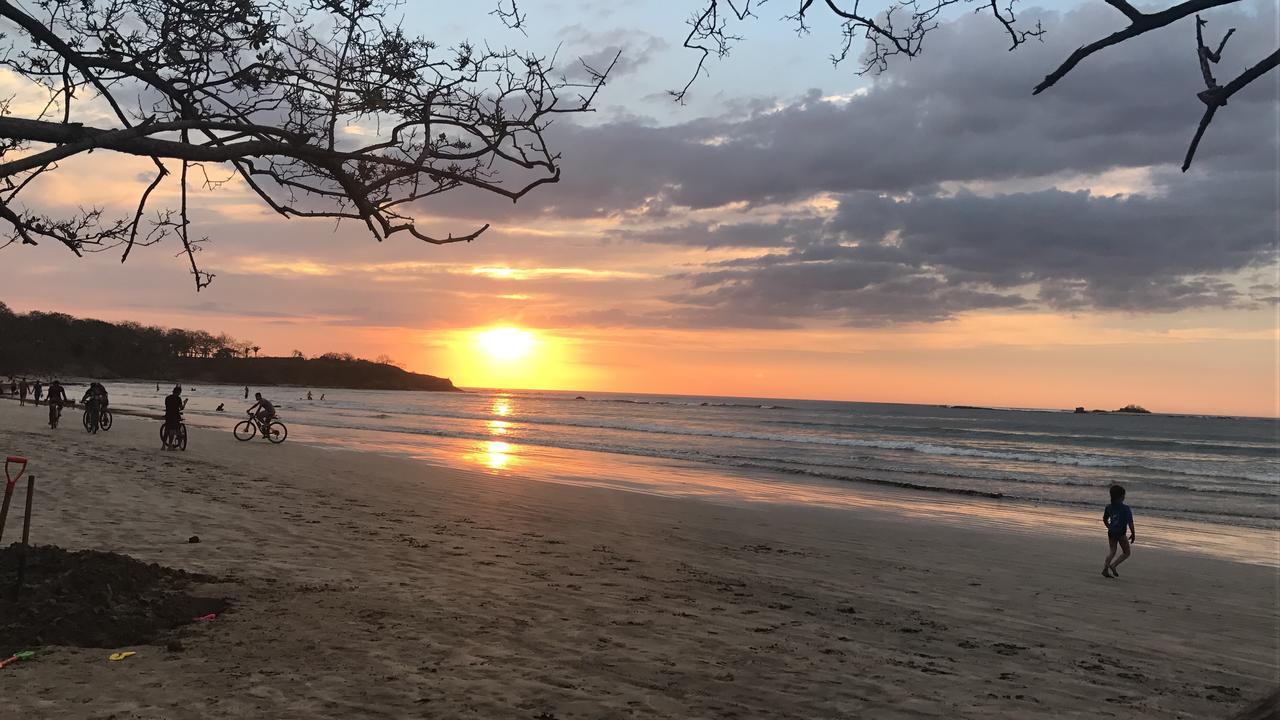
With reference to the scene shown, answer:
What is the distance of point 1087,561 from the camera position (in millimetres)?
14336

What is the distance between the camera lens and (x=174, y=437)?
22781 mm

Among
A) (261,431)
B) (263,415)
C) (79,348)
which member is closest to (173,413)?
(261,431)

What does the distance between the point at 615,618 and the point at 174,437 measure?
20.0 meters

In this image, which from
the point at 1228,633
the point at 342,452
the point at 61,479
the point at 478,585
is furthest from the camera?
the point at 342,452

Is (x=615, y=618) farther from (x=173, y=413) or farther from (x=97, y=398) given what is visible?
(x=97, y=398)

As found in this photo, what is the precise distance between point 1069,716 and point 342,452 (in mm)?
26316

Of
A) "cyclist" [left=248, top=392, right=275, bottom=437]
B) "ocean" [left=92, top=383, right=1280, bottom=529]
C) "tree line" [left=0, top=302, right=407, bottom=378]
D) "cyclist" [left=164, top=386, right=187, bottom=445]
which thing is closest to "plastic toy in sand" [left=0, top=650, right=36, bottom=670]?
"ocean" [left=92, top=383, right=1280, bottom=529]

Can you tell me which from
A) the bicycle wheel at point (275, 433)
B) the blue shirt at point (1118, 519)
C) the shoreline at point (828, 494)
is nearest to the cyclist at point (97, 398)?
the bicycle wheel at point (275, 433)

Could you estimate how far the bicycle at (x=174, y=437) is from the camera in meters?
22.5

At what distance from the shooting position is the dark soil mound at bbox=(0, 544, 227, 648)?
19.0 feet

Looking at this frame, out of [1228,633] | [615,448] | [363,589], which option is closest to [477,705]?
[363,589]

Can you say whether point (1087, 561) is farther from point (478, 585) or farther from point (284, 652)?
point (284, 652)

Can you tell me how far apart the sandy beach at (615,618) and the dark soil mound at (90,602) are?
0.26m

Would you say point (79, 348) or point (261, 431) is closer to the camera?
point (261, 431)
